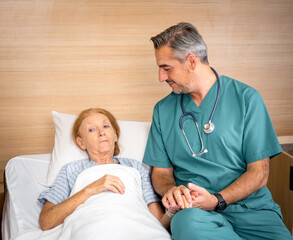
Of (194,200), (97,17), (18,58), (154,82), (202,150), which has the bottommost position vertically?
(194,200)

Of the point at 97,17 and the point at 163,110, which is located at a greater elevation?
the point at 97,17

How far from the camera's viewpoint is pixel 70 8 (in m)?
2.10

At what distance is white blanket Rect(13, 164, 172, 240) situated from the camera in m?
1.30

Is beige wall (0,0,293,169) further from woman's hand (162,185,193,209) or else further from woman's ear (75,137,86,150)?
woman's hand (162,185,193,209)

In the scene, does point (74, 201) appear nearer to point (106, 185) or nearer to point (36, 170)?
point (106, 185)

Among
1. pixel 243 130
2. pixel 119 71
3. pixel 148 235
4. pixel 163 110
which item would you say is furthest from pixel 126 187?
pixel 119 71

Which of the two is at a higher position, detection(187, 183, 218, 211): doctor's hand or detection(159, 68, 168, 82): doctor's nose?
detection(159, 68, 168, 82): doctor's nose

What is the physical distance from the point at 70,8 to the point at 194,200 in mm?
1372

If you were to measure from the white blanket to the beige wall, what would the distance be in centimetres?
71

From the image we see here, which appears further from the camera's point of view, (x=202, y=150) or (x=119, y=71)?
(x=119, y=71)

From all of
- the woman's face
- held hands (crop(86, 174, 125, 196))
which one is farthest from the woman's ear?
held hands (crop(86, 174, 125, 196))

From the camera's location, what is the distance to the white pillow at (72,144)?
1.84 metres

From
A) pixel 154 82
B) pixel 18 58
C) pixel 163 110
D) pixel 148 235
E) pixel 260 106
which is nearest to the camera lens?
pixel 148 235

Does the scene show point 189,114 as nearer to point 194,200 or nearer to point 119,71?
point 194,200
